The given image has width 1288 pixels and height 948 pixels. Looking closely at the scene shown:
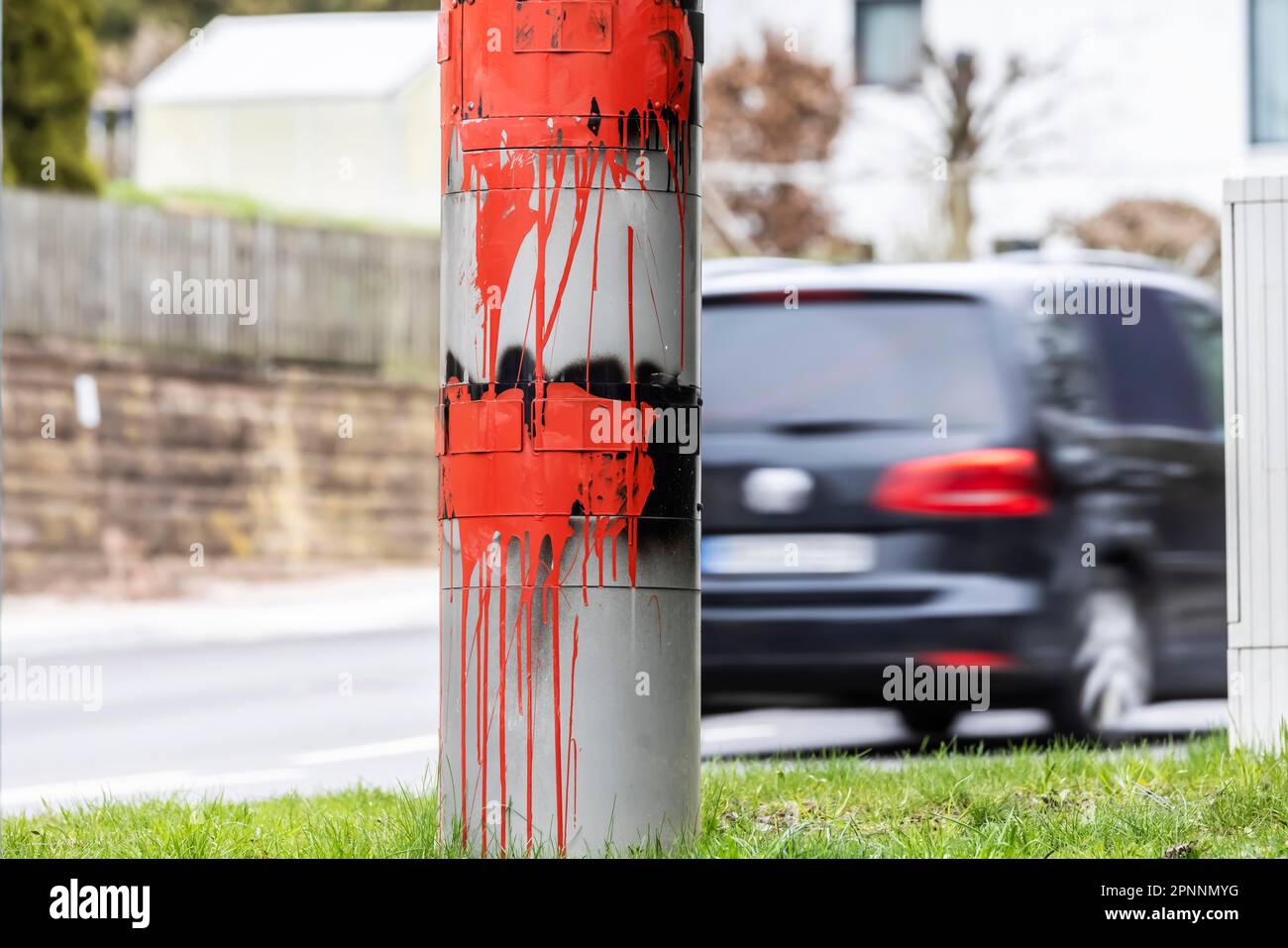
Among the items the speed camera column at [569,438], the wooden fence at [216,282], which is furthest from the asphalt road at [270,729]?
the wooden fence at [216,282]

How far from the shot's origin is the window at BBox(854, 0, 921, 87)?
30500 millimetres

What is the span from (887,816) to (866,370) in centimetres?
322

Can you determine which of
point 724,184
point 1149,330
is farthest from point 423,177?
point 1149,330

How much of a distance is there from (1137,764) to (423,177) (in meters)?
32.7

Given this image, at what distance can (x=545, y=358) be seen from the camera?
509cm

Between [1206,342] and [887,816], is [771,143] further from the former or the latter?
[887,816]

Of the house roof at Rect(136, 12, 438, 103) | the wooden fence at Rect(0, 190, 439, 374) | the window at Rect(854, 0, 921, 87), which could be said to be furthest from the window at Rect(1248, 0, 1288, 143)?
the house roof at Rect(136, 12, 438, 103)

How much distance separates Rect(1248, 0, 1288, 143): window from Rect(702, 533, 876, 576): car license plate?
835 inches

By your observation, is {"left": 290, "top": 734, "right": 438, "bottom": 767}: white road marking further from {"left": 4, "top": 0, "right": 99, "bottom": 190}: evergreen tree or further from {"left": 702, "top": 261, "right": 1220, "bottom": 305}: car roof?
{"left": 4, "top": 0, "right": 99, "bottom": 190}: evergreen tree

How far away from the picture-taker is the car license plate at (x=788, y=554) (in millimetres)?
8484

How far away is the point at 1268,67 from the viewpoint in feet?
91.4

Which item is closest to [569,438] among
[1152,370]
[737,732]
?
[1152,370]

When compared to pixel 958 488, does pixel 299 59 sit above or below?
above
